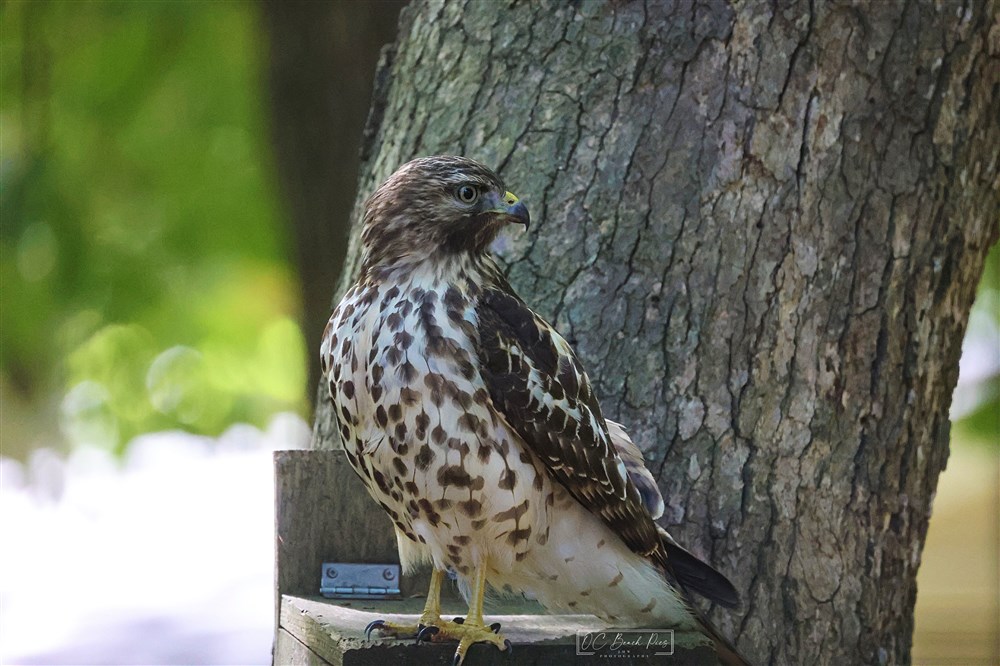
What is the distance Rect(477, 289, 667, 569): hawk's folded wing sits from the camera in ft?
8.16

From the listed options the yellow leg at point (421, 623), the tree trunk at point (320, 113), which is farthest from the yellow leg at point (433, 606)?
the tree trunk at point (320, 113)

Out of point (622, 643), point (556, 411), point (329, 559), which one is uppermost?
point (556, 411)

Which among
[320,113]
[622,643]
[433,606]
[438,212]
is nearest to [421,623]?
[433,606]

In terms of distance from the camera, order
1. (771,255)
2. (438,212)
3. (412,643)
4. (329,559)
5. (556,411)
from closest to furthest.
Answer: (412,643) < (556,411) < (438,212) < (329,559) < (771,255)

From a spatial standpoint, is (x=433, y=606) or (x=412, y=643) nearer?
(x=412, y=643)

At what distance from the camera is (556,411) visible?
8.38ft

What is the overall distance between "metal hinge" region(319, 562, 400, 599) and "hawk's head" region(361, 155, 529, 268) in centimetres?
85

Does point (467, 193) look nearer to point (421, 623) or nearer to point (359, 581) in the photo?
point (421, 623)

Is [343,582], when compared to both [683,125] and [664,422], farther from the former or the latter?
[683,125]

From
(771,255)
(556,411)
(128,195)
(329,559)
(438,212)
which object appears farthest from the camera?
(128,195)

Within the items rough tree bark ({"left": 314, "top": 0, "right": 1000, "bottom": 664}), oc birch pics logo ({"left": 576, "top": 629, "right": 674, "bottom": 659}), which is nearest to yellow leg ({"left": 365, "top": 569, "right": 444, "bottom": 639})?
oc birch pics logo ({"left": 576, "top": 629, "right": 674, "bottom": 659})

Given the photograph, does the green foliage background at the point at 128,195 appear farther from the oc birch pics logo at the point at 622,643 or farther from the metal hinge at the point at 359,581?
the oc birch pics logo at the point at 622,643

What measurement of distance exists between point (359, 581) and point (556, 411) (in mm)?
848

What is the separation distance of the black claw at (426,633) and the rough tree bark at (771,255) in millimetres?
973
